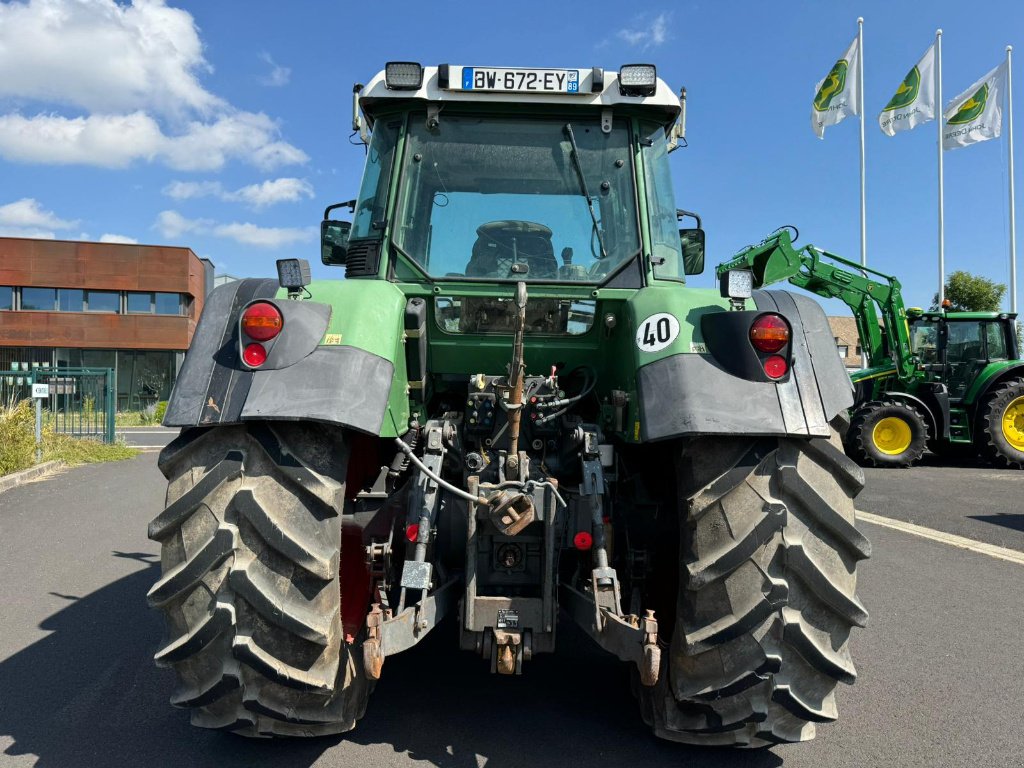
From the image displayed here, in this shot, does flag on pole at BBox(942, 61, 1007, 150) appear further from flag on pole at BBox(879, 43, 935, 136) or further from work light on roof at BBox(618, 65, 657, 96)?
work light on roof at BBox(618, 65, 657, 96)

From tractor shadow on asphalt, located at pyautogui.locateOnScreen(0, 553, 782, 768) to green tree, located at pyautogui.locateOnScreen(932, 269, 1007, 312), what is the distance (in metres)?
31.3

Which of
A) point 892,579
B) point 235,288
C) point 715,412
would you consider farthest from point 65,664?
point 892,579

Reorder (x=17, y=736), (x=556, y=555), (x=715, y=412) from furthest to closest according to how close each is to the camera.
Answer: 1. (x=17, y=736)
2. (x=556, y=555)
3. (x=715, y=412)

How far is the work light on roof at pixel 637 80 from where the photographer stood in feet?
12.2

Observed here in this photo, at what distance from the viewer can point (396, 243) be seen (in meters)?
3.71

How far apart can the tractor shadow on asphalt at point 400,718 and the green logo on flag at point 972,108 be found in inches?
992

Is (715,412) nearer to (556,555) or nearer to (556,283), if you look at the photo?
(556,555)

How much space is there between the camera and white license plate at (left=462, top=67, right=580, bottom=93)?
370cm

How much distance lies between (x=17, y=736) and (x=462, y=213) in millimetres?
3020

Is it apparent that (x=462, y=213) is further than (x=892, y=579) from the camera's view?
No

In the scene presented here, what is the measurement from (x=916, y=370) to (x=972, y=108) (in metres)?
13.2

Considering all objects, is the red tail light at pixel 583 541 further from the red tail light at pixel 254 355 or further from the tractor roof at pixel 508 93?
Result: the tractor roof at pixel 508 93

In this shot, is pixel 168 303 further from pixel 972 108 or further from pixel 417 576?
pixel 417 576

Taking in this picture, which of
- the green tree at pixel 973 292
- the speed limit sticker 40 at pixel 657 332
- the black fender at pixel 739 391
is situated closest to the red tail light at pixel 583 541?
the black fender at pixel 739 391
